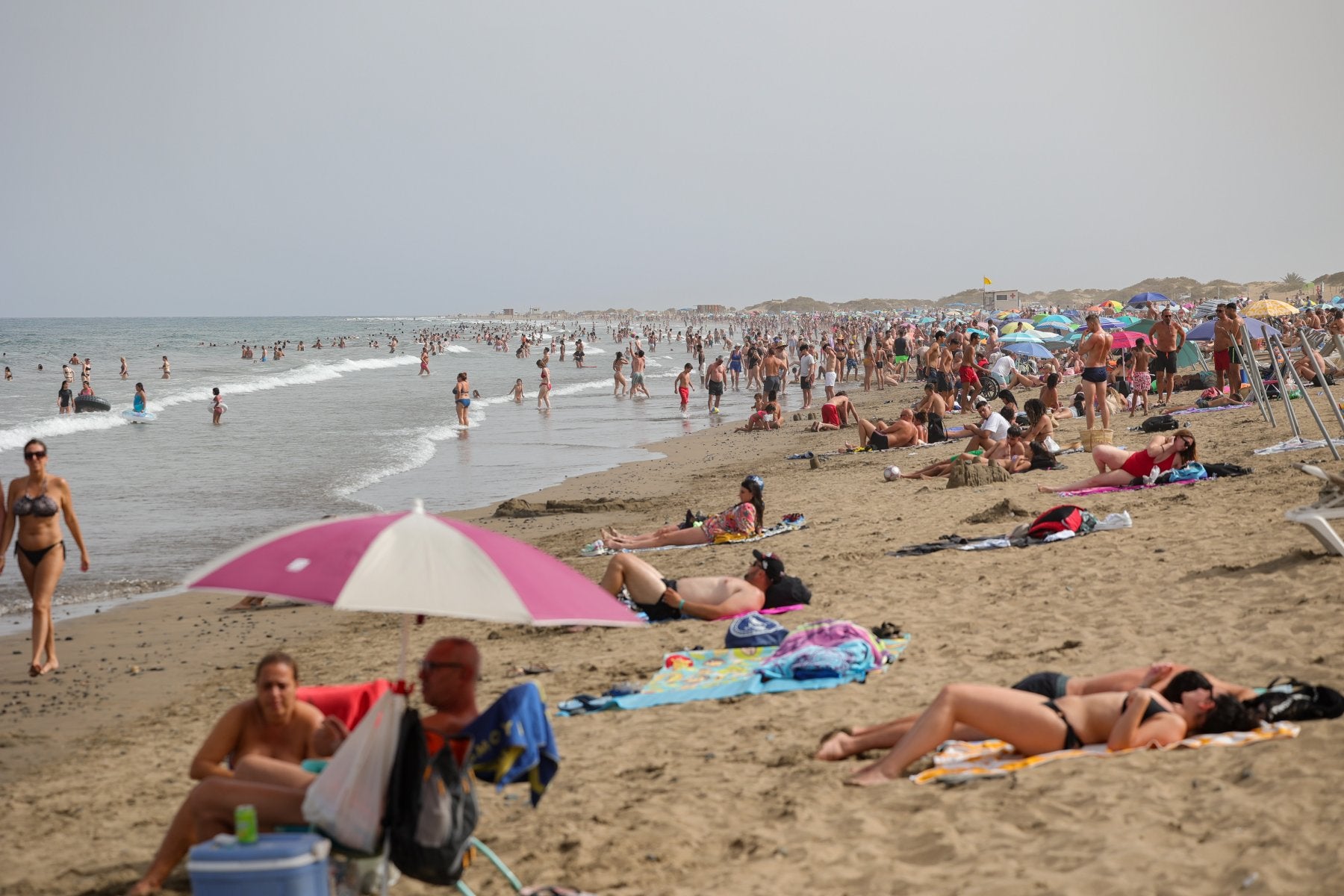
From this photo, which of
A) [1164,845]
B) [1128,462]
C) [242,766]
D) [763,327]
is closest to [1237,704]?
[1164,845]

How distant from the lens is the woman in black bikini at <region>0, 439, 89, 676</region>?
23.7ft

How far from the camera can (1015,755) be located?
→ 4.63 meters

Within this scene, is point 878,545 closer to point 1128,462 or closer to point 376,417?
point 1128,462

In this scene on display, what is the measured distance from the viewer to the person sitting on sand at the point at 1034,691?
15.5 feet

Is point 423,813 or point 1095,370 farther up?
point 1095,370

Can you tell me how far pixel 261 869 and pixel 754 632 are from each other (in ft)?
12.7

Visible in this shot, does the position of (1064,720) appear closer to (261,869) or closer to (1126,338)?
(261,869)

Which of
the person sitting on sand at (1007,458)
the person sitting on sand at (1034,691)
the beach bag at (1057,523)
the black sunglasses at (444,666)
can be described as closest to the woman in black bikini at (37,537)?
the black sunglasses at (444,666)

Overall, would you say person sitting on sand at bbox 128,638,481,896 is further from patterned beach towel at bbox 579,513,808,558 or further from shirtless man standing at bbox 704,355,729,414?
shirtless man standing at bbox 704,355,729,414

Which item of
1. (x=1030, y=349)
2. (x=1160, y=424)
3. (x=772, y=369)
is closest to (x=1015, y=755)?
(x=1160, y=424)

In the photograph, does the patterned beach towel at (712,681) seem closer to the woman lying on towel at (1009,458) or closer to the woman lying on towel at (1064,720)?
the woman lying on towel at (1064,720)

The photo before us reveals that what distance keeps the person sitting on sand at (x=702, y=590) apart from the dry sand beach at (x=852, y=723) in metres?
0.16

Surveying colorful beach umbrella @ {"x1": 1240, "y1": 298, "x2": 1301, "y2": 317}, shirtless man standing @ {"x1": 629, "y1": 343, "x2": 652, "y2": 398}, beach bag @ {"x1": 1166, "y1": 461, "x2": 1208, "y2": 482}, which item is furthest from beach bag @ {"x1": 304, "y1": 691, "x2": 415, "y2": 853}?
shirtless man standing @ {"x1": 629, "y1": 343, "x2": 652, "y2": 398}

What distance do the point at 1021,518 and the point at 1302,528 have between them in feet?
8.01
